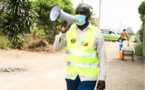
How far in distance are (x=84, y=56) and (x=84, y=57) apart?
0.01 meters

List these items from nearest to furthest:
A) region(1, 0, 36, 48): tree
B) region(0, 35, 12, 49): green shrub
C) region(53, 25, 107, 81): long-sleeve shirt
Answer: region(53, 25, 107, 81): long-sleeve shirt, region(1, 0, 36, 48): tree, region(0, 35, 12, 49): green shrub

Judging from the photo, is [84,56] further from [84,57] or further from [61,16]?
[61,16]

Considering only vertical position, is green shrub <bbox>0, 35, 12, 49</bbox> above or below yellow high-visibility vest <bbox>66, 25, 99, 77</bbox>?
below

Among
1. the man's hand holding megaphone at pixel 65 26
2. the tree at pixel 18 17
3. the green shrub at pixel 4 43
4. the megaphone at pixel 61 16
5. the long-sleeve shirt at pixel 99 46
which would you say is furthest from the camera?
the green shrub at pixel 4 43

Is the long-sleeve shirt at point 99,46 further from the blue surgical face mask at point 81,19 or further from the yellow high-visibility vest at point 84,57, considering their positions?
the blue surgical face mask at point 81,19

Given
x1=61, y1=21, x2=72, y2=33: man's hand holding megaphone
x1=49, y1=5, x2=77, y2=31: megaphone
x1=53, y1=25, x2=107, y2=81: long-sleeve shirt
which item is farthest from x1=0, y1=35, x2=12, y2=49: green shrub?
x1=49, y1=5, x2=77, y2=31: megaphone

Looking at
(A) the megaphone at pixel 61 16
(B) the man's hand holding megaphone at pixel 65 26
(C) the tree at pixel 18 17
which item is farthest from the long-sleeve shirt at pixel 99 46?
(C) the tree at pixel 18 17

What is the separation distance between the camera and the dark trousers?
415 centimetres

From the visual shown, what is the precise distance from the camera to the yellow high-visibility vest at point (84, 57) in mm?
4195

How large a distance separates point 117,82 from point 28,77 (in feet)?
8.04

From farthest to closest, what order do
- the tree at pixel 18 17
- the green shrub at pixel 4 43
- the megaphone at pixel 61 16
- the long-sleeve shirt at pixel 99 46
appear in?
the green shrub at pixel 4 43 → the tree at pixel 18 17 → the long-sleeve shirt at pixel 99 46 → the megaphone at pixel 61 16

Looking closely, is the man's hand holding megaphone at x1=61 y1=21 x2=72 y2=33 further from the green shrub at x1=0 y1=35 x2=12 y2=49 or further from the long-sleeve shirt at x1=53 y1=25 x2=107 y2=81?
the green shrub at x1=0 y1=35 x2=12 y2=49

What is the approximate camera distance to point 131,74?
11.9 metres

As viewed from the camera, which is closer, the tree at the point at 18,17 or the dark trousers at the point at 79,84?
the dark trousers at the point at 79,84
